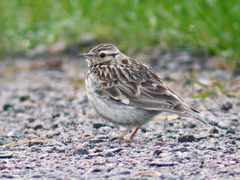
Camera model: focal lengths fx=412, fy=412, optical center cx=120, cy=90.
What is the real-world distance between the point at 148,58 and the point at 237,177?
21.6ft

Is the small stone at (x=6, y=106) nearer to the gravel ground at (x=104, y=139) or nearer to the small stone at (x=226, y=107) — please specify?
the gravel ground at (x=104, y=139)

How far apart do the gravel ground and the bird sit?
0.34 m

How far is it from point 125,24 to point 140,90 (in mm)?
5169

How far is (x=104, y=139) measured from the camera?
5.54m

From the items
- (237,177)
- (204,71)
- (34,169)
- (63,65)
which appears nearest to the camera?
(237,177)

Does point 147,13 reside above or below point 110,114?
above

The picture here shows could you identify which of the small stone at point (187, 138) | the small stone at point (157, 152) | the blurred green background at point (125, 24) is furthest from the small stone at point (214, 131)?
the blurred green background at point (125, 24)

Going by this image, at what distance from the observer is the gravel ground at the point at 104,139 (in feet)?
13.5

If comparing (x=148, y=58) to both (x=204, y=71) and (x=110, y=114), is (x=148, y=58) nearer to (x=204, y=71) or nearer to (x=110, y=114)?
(x=204, y=71)

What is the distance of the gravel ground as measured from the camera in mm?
4105

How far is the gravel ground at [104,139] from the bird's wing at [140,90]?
440mm

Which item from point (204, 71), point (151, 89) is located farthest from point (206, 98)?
point (151, 89)

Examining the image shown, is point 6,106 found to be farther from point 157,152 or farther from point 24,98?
point 157,152

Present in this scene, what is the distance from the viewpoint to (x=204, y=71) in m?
9.16
